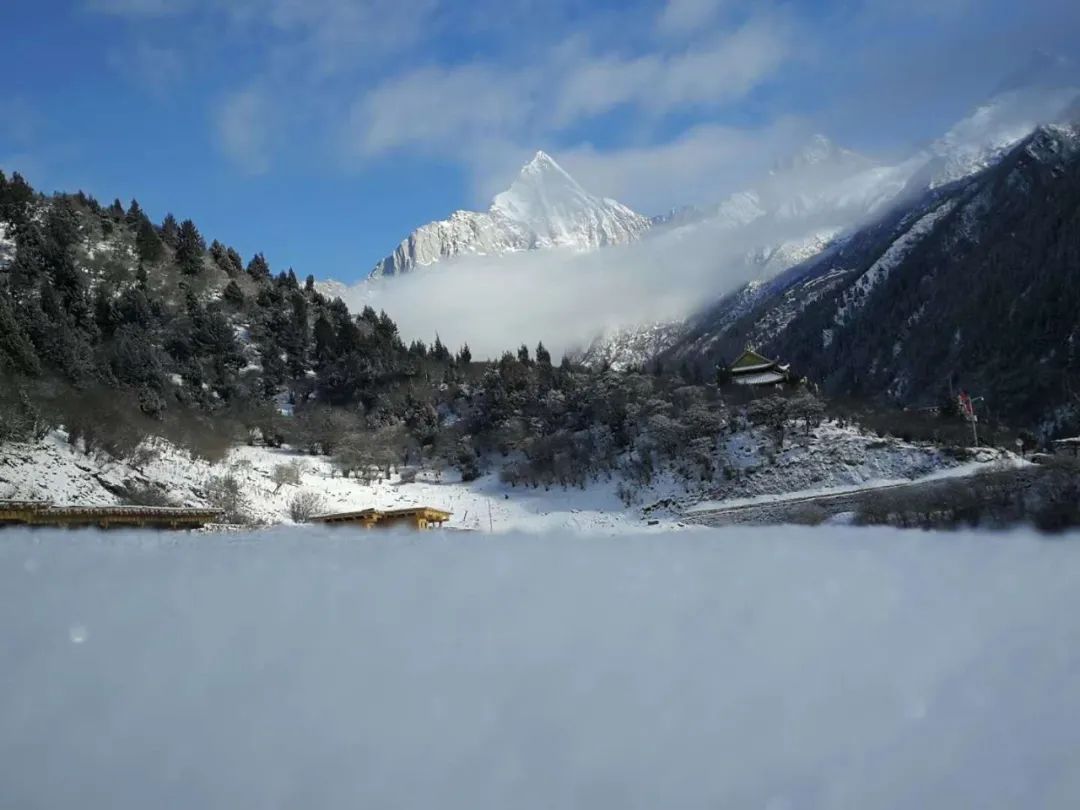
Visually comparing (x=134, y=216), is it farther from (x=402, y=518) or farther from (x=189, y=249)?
(x=402, y=518)

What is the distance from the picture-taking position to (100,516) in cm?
1245

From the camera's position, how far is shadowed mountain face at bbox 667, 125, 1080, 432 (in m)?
69.9

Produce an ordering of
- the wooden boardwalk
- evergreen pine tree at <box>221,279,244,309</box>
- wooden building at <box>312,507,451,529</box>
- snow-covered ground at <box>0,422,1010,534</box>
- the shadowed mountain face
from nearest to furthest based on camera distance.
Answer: the wooden boardwalk → wooden building at <box>312,507,451,529</box> → snow-covered ground at <box>0,422,1010,534</box> → evergreen pine tree at <box>221,279,244,309</box> → the shadowed mountain face

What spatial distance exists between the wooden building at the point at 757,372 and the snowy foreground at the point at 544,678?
4327 cm

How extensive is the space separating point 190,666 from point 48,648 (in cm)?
43

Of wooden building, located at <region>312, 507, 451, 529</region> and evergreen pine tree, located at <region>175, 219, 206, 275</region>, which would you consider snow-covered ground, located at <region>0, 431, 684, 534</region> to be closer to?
wooden building, located at <region>312, 507, 451, 529</region>

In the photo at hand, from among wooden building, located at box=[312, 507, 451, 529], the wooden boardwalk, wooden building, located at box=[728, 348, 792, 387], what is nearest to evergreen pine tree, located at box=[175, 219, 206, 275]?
wooden building, located at box=[312, 507, 451, 529]

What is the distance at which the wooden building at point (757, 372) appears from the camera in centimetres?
4475

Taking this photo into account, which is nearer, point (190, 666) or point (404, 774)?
point (404, 774)

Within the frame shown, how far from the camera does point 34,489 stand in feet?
66.1

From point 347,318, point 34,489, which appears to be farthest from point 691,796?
point 347,318

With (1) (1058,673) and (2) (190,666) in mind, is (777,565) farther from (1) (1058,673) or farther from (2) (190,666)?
(2) (190,666)

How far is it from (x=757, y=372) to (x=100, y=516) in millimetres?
40943

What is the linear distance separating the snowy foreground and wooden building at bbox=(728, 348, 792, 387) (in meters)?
43.3
